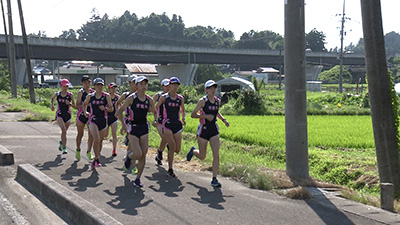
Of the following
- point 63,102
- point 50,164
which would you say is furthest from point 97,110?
point 63,102

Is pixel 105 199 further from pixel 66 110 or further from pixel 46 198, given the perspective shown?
pixel 66 110

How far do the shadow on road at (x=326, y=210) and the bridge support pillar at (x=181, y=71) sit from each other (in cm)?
7365

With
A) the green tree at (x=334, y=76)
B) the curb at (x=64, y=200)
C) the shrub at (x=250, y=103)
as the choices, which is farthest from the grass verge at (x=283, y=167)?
the green tree at (x=334, y=76)

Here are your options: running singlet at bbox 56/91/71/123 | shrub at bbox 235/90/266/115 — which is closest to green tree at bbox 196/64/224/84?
shrub at bbox 235/90/266/115

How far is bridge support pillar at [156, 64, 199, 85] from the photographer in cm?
8225

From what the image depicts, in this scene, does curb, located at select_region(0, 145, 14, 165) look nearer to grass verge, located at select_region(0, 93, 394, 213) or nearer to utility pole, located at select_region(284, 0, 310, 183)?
grass verge, located at select_region(0, 93, 394, 213)

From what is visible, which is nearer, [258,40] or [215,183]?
[215,183]

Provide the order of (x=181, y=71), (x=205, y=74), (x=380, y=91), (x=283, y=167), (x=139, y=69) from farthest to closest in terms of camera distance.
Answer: (x=139, y=69), (x=205, y=74), (x=181, y=71), (x=283, y=167), (x=380, y=91)

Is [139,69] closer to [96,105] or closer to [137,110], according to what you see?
[96,105]

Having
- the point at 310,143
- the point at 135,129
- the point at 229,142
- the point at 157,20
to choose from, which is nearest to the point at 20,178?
the point at 135,129

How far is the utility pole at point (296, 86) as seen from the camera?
9.99m

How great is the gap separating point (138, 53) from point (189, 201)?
228 ft

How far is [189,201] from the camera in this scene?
Answer: 8.35 metres

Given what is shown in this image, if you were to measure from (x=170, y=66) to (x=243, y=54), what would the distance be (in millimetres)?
12216
